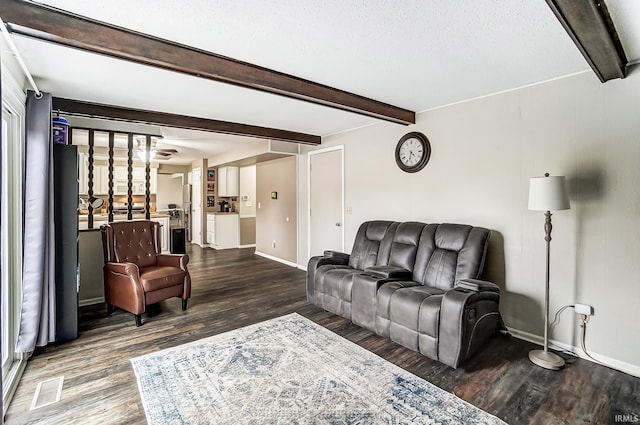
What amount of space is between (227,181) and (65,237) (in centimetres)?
Result: 561

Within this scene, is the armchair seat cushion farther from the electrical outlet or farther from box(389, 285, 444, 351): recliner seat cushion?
the electrical outlet

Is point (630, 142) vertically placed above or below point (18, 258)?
above

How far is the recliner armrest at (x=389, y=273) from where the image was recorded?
3.38 m

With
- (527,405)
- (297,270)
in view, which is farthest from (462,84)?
(297,270)

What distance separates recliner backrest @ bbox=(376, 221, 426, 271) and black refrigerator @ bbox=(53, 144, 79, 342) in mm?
3194

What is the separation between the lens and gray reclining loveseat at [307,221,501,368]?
2658 mm

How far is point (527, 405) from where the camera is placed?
7.12 ft

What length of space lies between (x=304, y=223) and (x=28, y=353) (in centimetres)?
412

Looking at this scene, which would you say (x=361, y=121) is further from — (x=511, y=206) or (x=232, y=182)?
(x=232, y=182)

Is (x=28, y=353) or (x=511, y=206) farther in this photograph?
(x=511, y=206)

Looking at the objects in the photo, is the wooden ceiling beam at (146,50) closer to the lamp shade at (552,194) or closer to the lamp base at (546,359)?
the lamp shade at (552,194)

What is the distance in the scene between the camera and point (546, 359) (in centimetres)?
269

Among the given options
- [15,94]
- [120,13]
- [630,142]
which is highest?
[120,13]

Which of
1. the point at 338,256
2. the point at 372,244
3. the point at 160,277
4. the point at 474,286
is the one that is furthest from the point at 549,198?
the point at 160,277
